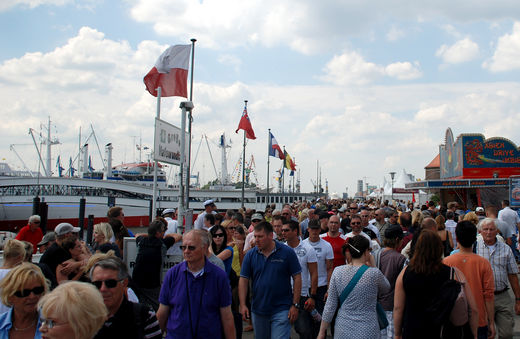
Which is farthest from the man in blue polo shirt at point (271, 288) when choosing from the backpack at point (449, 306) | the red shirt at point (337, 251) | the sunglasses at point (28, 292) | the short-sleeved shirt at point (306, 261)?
the sunglasses at point (28, 292)

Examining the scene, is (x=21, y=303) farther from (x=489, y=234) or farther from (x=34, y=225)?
(x=34, y=225)

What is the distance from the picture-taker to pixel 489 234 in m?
5.38

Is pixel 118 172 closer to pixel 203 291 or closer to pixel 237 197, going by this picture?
pixel 237 197

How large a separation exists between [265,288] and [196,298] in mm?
1341

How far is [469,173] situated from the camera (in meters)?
31.7

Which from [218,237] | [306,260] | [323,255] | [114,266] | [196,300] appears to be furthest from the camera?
[218,237]

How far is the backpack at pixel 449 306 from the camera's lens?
Result: 3746 mm

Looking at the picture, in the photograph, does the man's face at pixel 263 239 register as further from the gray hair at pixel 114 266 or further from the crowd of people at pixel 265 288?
the gray hair at pixel 114 266

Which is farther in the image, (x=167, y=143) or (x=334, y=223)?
(x=167, y=143)

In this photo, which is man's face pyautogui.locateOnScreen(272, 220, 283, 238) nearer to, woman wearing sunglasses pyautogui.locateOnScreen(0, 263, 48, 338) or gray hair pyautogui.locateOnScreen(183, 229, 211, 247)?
gray hair pyautogui.locateOnScreen(183, 229, 211, 247)

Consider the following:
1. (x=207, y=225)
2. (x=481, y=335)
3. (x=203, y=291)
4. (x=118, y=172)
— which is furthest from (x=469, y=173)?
(x=118, y=172)

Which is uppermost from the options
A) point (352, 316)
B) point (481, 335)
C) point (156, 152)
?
point (156, 152)

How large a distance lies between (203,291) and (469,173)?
31.8 metres

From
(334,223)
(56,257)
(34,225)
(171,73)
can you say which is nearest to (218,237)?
(334,223)
